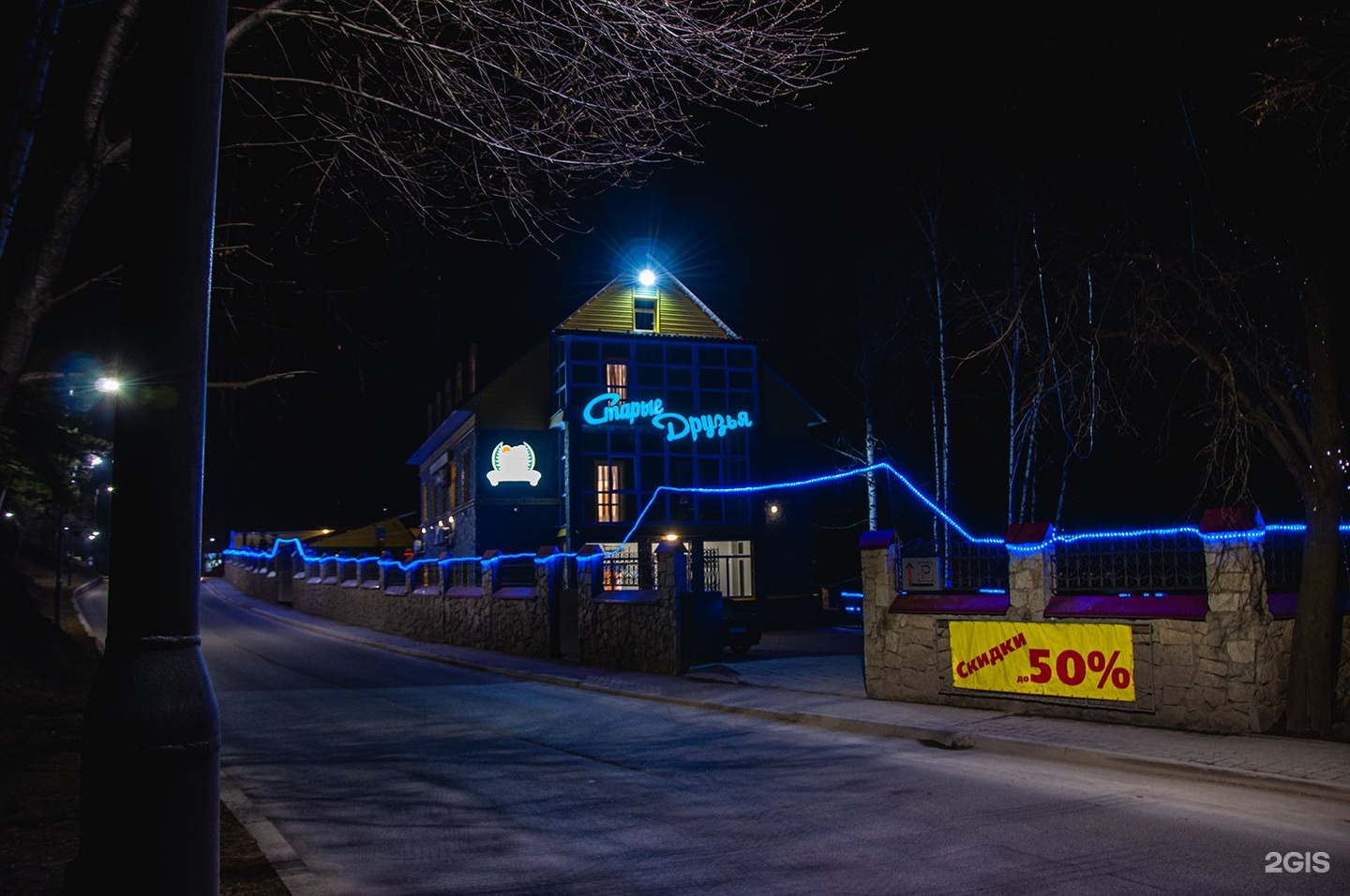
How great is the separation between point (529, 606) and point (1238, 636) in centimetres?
1655

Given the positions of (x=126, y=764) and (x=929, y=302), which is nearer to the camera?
(x=126, y=764)

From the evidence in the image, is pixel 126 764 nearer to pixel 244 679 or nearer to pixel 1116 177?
pixel 1116 177

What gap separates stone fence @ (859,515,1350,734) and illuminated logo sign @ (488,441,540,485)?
2262cm

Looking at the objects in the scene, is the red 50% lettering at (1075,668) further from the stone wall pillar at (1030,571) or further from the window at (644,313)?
the window at (644,313)

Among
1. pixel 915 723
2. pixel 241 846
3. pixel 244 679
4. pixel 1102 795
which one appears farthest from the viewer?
pixel 244 679

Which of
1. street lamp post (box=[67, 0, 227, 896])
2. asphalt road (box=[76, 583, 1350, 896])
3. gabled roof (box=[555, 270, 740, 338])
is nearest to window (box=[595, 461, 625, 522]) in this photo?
gabled roof (box=[555, 270, 740, 338])

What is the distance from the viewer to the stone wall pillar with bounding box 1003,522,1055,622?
12914mm

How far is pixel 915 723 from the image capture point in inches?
479

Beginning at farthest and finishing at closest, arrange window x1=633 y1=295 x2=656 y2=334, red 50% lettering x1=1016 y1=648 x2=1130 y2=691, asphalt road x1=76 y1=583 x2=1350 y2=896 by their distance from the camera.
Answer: window x1=633 y1=295 x2=656 y2=334, red 50% lettering x1=1016 y1=648 x2=1130 y2=691, asphalt road x1=76 y1=583 x2=1350 y2=896

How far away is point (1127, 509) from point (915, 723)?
27.2 metres

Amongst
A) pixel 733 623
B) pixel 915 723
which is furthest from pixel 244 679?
pixel 915 723

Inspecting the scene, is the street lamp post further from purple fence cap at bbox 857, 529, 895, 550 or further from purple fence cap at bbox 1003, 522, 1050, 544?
purple fence cap at bbox 857, 529, 895, 550

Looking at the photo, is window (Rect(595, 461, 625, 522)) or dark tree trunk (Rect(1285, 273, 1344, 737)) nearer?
dark tree trunk (Rect(1285, 273, 1344, 737))

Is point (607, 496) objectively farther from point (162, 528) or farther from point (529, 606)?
point (162, 528)
